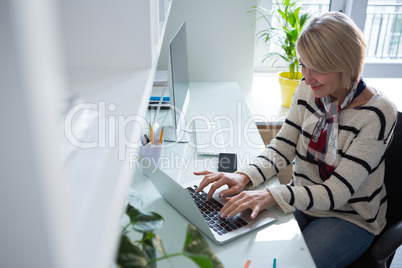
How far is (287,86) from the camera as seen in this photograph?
2.38m

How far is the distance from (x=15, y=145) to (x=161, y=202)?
1003mm

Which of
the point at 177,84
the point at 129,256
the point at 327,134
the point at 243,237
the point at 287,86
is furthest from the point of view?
the point at 287,86

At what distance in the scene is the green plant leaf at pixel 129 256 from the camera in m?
0.43

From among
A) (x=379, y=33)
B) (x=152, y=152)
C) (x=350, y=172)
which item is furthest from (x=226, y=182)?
(x=379, y=33)

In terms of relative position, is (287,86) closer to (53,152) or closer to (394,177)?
(394,177)

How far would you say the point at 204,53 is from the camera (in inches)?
95.0

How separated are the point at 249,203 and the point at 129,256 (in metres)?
0.70

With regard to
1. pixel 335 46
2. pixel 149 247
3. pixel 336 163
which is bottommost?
pixel 336 163

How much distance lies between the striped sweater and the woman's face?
0.26 feet

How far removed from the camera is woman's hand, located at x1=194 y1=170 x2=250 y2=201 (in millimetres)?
1194

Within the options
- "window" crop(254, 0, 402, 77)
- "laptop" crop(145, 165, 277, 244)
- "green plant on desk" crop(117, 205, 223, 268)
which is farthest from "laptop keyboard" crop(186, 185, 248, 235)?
"window" crop(254, 0, 402, 77)

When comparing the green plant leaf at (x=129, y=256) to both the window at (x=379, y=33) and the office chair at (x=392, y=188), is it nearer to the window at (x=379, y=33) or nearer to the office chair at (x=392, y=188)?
the office chair at (x=392, y=188)

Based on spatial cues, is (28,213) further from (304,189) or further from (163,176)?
(304,189)

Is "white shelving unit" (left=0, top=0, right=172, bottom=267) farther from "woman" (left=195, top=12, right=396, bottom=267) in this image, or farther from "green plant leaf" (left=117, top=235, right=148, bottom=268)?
"woman" (left=195, top=12, right=396, bottom=267)
